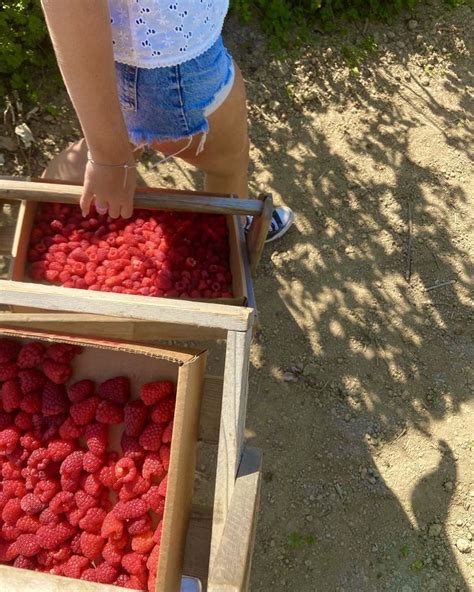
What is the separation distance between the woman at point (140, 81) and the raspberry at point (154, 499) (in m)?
0.77

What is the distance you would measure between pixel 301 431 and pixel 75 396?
1286mm

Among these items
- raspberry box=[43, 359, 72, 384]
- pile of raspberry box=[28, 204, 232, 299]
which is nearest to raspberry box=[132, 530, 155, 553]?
raspberry box=[43, 359, 72, 384]

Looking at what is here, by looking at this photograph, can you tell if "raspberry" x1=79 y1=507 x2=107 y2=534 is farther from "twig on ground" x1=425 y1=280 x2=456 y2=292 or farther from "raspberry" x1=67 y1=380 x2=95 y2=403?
"twig on ground" x1=425 y1=280 x2=456 y2=292

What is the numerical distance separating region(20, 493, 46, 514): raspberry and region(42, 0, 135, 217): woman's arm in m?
0.83

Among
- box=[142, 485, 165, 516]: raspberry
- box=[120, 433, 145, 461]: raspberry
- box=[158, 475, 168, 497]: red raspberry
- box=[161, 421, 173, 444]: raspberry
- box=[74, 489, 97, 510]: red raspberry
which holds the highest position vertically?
box=[161, 421, 173, 444]: raspberry

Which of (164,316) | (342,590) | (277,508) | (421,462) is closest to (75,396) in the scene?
(164,316)

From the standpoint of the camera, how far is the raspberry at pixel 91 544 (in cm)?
140

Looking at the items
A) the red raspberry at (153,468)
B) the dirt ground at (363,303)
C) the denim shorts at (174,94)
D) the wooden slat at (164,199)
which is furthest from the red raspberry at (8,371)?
the dirt ground at (363,303)

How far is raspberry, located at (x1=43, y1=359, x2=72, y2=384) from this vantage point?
1.50 metres

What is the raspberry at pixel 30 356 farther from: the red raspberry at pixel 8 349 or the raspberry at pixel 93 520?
the raspberry at pixel 93 520

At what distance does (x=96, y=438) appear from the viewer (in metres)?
1.47

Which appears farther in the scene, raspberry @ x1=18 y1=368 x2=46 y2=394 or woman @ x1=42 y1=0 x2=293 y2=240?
raspberry @ x1=18 y1=368 x2=46 y2=394

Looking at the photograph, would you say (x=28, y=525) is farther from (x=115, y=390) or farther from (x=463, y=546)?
(x=463, y=546)

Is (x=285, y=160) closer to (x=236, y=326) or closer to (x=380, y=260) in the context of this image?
(x=380, y=260)
